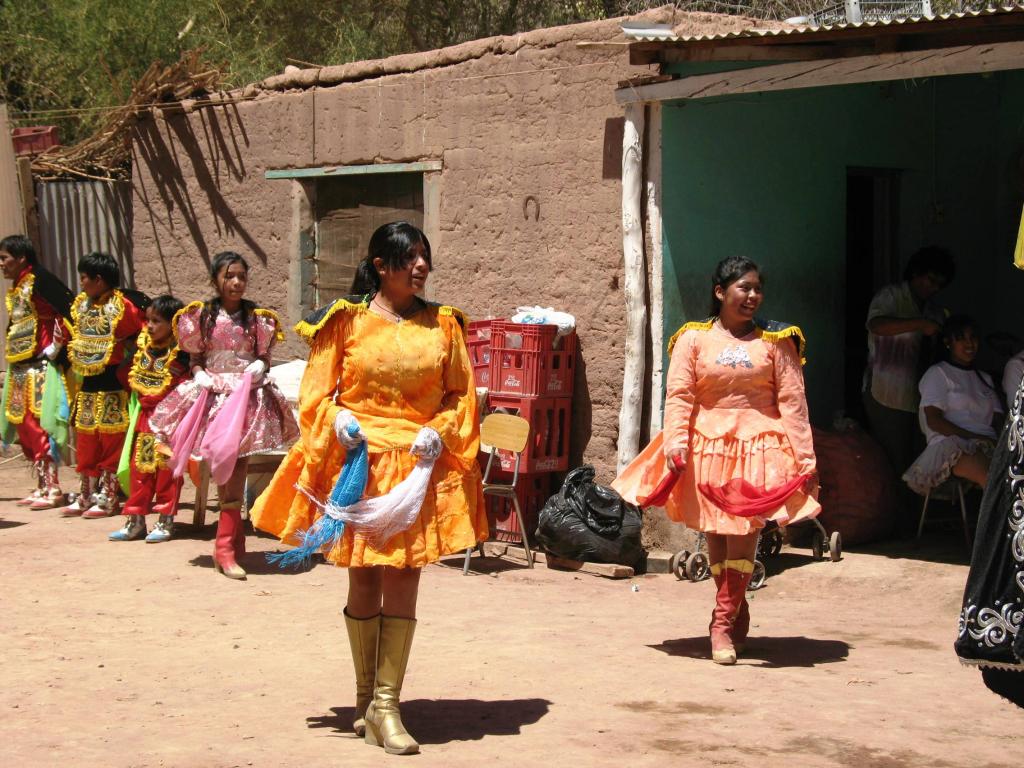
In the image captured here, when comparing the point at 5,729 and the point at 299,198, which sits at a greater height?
the point at 299,198

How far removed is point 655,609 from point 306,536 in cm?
306

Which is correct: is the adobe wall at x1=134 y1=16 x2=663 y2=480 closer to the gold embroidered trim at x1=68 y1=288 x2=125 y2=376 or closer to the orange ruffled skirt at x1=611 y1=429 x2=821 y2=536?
the gold embroidered trim at x1=68 y1=288 x2=125 y2=376

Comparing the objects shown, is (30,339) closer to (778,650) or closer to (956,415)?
(778,650)

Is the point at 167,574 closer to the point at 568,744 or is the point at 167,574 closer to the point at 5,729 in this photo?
the point at 5,729

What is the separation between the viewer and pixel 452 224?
32.6ft

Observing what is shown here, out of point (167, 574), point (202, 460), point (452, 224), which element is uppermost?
point (452, 224)

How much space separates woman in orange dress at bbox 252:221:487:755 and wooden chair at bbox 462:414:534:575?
297cm

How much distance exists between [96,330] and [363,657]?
5.60m

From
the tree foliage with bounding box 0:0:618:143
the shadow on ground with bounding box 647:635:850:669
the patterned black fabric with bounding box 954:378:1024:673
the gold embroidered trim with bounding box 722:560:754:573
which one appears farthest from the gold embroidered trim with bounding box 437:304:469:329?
the tree foliage with bounding box 0:0:618:143

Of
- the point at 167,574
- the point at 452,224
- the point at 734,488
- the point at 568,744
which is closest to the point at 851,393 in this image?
the point at 452,224

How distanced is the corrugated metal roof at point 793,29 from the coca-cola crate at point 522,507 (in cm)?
288

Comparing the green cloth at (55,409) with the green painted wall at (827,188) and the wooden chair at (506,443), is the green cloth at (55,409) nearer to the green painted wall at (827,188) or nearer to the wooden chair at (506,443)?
the wooden chair at (506,443)

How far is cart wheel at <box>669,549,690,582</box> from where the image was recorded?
8266 mm

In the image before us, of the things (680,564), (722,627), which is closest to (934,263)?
(680,564)
